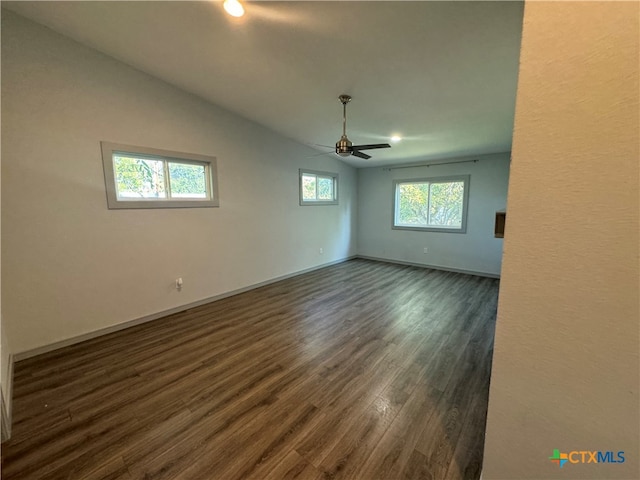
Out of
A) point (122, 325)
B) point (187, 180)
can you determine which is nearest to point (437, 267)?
point (187, 180)

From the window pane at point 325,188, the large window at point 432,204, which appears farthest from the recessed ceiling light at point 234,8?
the large window at point 432,204

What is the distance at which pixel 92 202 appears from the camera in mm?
2715

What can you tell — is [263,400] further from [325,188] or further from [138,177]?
[325,188]

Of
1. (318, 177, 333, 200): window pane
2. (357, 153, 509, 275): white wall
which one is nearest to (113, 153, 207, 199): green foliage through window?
(318, 177, 333, 200): window pane

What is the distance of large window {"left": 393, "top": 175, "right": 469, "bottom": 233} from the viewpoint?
17.3 feet

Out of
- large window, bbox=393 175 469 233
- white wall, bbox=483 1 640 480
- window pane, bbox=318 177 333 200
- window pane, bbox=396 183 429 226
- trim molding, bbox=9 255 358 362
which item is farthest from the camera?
→ window pane, bbox=396 183 429 226

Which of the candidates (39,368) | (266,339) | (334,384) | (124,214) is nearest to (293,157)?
(124,214)

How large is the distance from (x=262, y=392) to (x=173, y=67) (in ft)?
11.1

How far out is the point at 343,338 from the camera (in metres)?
2.72

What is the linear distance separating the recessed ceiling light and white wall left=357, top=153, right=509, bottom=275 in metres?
4.61

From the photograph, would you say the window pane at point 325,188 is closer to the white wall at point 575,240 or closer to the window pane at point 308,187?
the window pane at point 308,187

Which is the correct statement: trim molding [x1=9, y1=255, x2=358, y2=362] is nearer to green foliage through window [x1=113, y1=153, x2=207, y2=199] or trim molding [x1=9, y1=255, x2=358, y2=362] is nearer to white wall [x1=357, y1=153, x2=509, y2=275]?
green foliage through window [x1=113, y1=153, x2=207, y2=199]

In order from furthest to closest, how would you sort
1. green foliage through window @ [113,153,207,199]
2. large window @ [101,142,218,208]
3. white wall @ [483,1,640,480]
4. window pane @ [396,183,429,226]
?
window pane @ [396,183,429,226] < green foliage through window @ [113,153,207,199] < large window @ [101,142,218,208] < white wall @ [483,1,640,480]

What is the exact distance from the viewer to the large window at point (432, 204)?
5281 millimetres
